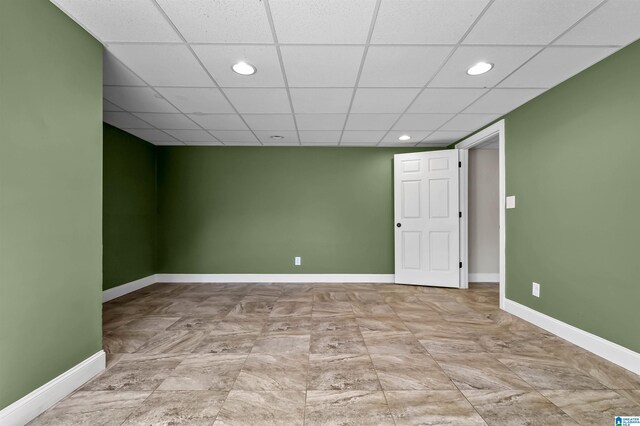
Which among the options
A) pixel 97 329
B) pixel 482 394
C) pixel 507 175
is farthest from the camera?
pixel 507 175

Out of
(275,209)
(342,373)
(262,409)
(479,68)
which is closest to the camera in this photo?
(262,409)

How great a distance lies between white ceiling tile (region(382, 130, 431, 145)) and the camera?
405 cm

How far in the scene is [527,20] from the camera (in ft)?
5.80

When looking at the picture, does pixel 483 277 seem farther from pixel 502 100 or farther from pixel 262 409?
pixel 262 409

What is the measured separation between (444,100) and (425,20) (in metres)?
1.34

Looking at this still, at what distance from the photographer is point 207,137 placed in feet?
14.3

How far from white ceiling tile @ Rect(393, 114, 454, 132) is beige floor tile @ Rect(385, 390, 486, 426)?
283 cm

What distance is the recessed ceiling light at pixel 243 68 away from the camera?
227cm

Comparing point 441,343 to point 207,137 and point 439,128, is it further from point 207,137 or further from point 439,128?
point 207,137

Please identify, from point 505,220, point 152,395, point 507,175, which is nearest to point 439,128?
point 507,175

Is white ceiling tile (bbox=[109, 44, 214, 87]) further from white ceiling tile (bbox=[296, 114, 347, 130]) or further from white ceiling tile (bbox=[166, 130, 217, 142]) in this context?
white ceiling tile (bbox=[166, 130, 217, 142])

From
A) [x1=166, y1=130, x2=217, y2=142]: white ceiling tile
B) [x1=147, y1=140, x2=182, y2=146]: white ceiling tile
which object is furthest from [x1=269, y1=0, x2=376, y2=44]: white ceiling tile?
[x1=147, y1=140, x2=182, y2=146]: white ceiling tile

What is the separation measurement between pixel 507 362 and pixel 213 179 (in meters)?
4.57

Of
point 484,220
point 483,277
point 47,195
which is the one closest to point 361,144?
point 484,220
